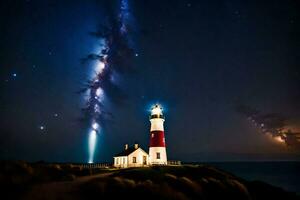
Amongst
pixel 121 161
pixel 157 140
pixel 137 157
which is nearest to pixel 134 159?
pixel 137 157

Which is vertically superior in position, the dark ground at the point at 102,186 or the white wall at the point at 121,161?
the white wall at the point at 121,161

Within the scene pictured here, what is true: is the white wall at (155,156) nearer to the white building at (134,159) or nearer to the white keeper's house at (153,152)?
Answer: the white keeper's house at (153,152)

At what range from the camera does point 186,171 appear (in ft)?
109

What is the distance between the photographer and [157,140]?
41.4 metres

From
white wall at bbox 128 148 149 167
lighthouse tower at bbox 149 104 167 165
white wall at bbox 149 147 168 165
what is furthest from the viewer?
white wall at bbox 128 148 149 167

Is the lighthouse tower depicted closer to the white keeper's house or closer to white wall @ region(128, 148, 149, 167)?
the white keeper's house

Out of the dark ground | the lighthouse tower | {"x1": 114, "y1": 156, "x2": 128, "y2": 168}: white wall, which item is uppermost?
the lighthouse tower

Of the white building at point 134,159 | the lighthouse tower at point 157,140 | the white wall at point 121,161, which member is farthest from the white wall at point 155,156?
the white wall at point 121,161

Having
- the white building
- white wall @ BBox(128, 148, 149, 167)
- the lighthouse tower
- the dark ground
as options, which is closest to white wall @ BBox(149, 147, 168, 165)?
the lighthouse tower

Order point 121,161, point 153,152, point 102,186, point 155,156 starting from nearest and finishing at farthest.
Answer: point 102,186 → point 155,156 → point 153,152 → point 121,161

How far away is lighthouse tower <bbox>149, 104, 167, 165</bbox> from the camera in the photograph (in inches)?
1611

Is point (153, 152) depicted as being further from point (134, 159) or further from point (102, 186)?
point (102, 186)

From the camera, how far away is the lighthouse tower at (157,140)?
4091 cm

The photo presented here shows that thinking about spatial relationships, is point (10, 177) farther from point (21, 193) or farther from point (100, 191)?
point (100, 191)
